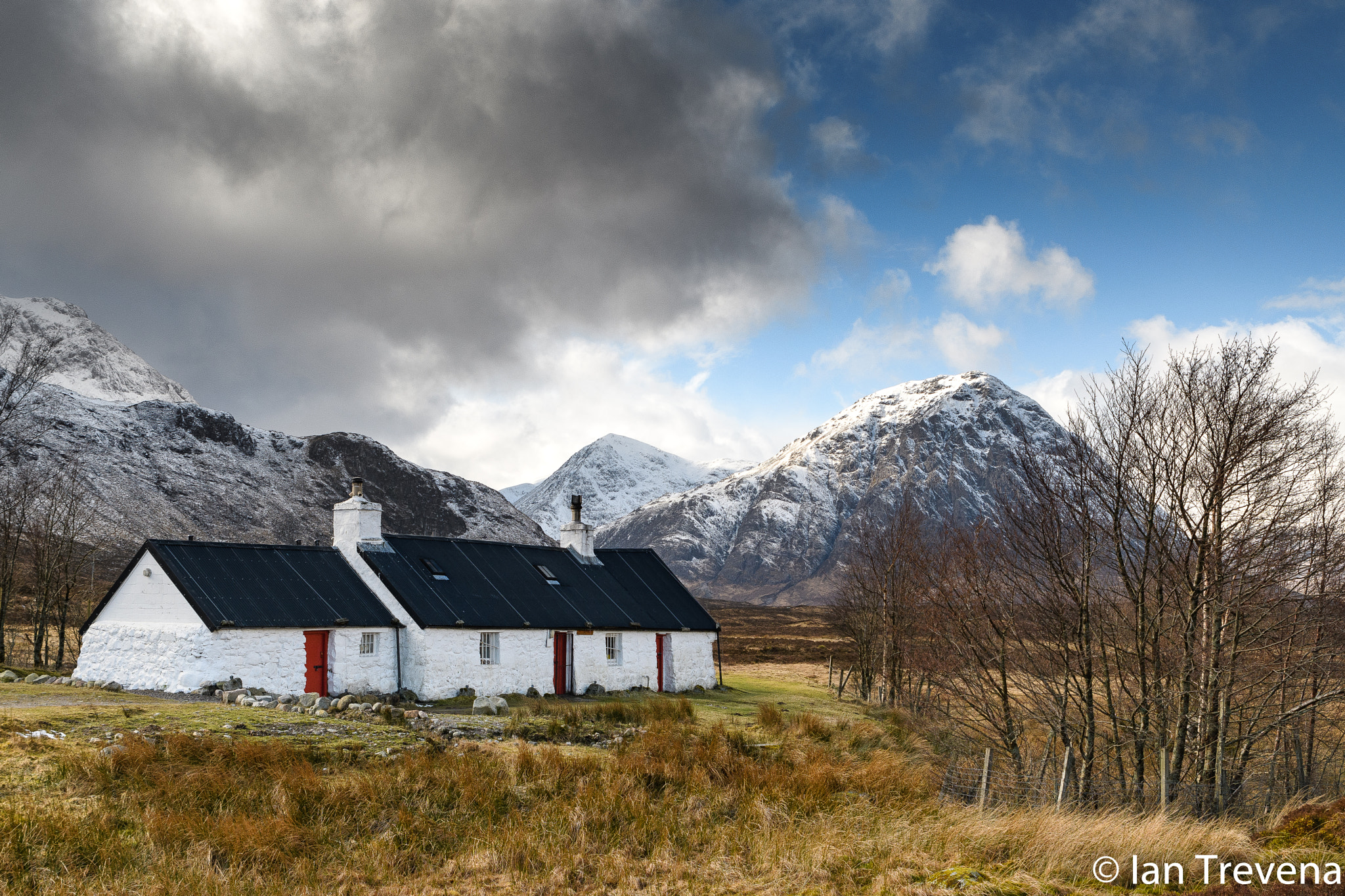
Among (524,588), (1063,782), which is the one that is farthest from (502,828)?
(524,588)

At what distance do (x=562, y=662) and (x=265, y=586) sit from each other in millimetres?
9761

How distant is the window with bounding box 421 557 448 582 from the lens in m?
30.0

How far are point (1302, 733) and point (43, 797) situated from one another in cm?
2477

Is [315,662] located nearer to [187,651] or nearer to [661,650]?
[187,651]

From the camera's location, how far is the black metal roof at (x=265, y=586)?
81.3 feet

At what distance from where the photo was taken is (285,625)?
82.3 feet

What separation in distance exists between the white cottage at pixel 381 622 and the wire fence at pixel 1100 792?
1592 centimetres

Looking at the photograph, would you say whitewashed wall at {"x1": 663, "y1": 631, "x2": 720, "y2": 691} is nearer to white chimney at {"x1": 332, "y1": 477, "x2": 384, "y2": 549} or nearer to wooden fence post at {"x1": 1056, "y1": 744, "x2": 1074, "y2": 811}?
white chimney at {"x1": 332, "y1": 477, "x2": 384, "y2": 549}

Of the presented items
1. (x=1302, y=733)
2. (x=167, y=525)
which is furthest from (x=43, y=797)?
(x=167, y=525)

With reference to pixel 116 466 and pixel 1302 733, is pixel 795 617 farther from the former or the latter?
pixel 1302 733

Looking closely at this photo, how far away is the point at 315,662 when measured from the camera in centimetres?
2577

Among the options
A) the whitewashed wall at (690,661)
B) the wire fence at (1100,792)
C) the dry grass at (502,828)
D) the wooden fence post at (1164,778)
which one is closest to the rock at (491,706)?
the dry grass at (502,828)

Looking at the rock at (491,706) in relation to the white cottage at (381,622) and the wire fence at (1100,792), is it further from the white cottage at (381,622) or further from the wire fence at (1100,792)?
the wire fence at (1100,792)

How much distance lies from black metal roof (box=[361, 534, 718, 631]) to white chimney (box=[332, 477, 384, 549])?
572 mm
